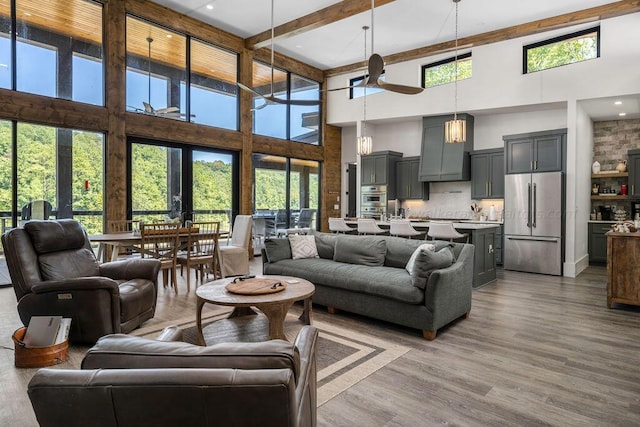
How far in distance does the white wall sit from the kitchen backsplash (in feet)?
0.07

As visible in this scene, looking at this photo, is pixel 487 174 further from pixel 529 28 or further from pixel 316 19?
pixel 316 19

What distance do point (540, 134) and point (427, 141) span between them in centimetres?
224

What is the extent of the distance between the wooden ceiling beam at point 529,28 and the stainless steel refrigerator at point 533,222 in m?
2.52

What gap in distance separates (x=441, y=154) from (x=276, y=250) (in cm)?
488

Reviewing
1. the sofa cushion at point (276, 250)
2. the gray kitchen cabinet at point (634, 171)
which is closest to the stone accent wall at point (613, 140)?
the gray kitchen cabinet at point (634, 171)

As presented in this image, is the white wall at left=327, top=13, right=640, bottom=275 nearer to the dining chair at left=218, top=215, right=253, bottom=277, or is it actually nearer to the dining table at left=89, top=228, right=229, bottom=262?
the dining chair at left=218, top=215, right=253, bottom=277

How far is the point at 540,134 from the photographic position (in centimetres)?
672

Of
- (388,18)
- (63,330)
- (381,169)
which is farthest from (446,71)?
(63,330)

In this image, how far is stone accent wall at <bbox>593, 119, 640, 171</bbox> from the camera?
7.50 metres

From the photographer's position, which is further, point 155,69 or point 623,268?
point 155,69

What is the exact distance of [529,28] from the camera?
22.2 ft

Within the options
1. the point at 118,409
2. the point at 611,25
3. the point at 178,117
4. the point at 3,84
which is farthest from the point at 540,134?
the point at 3,84

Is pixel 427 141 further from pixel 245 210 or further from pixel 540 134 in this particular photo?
pixel 245 210

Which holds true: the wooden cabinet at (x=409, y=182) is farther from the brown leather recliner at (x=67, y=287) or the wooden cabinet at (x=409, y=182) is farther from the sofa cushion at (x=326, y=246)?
the brown leather recliner at (x=67, y=287)
